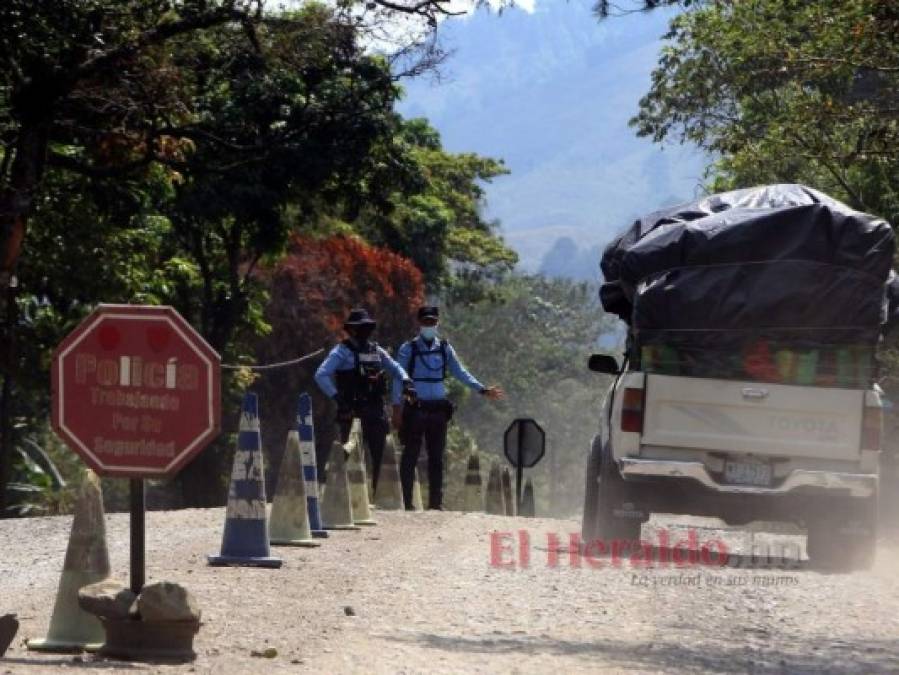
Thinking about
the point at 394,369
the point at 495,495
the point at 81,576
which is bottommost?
the point at 495,495

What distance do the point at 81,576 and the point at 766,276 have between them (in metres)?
7.15

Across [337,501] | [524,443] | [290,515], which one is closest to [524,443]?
[524,443]

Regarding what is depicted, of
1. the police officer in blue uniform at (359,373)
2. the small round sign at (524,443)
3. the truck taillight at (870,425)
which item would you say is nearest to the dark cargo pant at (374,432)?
the police officer in blue uniform at (359,373)

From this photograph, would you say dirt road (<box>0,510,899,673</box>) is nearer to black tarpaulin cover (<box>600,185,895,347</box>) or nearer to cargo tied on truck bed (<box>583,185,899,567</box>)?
cargo tied on truck bed (<box>583,185,899,567</box>)

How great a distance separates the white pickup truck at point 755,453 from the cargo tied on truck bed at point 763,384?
1 cm

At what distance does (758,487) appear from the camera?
14.3 metres

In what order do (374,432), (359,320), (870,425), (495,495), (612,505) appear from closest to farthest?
1. (870,425)
2. (612,505)
3. (359,320)
4. (374,432)
5. (495,495)

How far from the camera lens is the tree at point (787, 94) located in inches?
691

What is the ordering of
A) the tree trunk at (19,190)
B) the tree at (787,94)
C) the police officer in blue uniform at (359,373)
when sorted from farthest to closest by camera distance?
the tree trunk at (19,190) → the police officer in blue uniform at (359,373) → the tree at (787,94)

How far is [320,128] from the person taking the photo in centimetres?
2795

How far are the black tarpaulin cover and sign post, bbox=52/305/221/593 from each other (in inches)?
262

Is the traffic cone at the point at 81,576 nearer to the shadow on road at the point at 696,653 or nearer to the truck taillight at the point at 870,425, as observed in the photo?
the shadow on road at the point at 696,653

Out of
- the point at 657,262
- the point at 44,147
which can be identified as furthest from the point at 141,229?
the point at 657,262

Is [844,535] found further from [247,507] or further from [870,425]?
[247,507]
